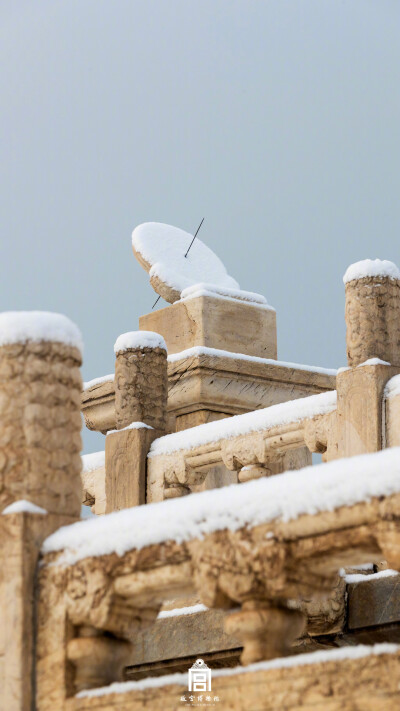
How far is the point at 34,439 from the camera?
309 inches

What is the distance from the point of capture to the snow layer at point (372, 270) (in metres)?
10.2

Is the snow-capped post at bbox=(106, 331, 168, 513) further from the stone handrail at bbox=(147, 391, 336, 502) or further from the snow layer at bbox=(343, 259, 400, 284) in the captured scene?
the snow layer at bbox=(343, 259, 400, 284)

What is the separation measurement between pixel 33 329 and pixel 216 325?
6457 millimetres

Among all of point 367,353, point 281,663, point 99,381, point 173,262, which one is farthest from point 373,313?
point 173,262

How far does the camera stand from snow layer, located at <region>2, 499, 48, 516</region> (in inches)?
303

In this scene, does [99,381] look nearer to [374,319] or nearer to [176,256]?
[176,256]

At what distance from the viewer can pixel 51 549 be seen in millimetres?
7621

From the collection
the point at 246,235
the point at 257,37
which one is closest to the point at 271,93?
the point at 257,37

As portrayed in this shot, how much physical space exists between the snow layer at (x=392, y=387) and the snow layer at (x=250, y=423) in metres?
0.48

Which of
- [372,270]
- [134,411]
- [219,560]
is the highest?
[372,270]

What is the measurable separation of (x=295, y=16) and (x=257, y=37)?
9.81 ft

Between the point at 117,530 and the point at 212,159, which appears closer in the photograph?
the point at 117,530

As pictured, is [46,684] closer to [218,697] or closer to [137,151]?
[218,697]

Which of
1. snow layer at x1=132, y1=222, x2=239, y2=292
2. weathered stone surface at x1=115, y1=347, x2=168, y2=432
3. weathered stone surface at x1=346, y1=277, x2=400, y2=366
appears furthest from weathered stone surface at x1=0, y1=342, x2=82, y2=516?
snow layer at x1=132, y1=222, x2=239, y2=292
